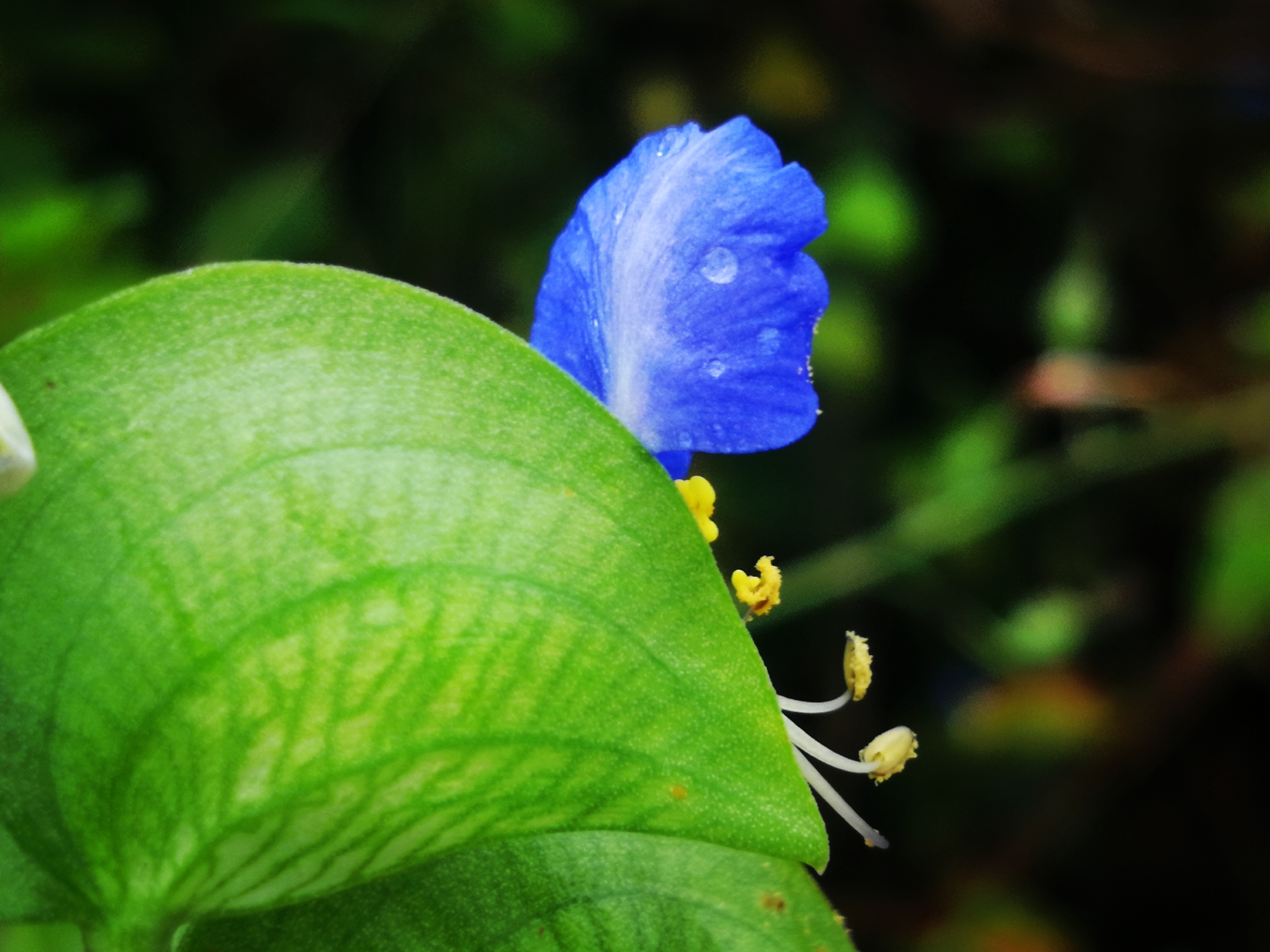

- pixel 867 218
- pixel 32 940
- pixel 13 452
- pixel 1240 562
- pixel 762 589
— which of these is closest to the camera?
pixel 13 452

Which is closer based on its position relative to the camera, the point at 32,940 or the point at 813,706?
the point at 813,706

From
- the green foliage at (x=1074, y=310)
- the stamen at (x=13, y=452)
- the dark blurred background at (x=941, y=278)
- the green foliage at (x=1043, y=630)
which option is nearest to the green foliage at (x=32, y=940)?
the stamen at (x=13, y=452)

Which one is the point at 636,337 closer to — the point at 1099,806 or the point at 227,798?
the point at 227,798

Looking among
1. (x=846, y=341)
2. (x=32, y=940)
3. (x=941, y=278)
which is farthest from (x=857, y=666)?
(x=941, y=278)

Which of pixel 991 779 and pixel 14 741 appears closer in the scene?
pixel 14 741

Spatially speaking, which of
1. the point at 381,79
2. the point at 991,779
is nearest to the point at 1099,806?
the point at 991,779

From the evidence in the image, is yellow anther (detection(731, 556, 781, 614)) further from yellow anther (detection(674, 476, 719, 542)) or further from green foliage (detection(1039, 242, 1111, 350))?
green foliage (detection(1039, 242, 1111, 350))

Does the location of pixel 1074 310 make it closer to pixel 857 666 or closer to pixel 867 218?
pixel 867 218

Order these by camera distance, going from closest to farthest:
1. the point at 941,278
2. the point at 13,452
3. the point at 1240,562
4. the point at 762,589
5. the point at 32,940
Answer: the point at 13,452, the point at 762,589, the point at 32,940, the point at 1240,562, the point at 941,278
